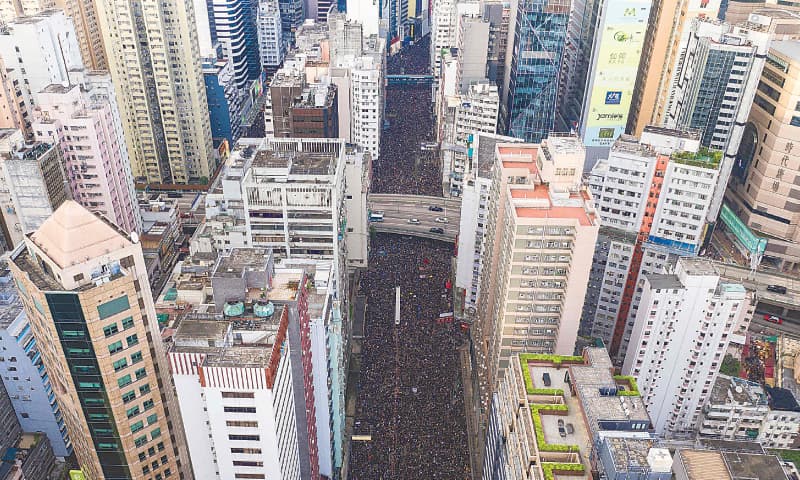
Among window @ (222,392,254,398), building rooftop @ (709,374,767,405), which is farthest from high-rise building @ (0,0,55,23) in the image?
building rooftop @ (709,374,767,405)

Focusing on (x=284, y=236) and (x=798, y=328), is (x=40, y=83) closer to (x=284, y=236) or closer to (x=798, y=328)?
(x=284, y=236)

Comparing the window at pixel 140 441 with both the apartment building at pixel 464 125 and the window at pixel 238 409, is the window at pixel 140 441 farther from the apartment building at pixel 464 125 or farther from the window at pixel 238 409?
the apartment building at pixel 464 125

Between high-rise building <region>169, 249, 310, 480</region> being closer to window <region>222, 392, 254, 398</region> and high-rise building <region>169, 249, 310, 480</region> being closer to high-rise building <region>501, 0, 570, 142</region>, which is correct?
window <region>222, 392, 254, 398</region>

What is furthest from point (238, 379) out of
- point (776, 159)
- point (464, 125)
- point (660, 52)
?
point (660, 52)

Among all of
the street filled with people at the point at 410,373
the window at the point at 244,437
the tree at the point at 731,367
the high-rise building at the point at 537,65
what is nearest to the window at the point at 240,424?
the window at the point at 244,437

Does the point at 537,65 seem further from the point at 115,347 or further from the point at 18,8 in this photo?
the point at 18,8

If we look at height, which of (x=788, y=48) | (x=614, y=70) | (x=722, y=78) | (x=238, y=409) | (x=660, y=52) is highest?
(x=788, y=48)

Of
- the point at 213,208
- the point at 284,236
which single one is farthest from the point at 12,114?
the point at 284,236
